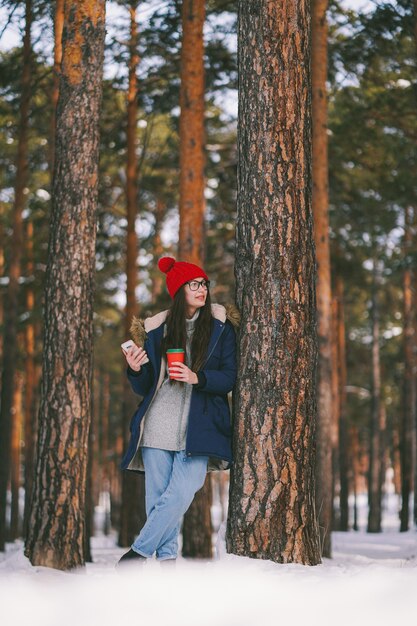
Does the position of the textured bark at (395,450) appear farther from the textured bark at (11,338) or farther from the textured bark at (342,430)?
the textured bark at (11,338)

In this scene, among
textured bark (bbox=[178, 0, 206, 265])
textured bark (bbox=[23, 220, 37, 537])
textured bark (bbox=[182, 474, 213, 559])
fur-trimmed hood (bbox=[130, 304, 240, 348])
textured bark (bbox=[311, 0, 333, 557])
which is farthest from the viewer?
textured bark (bbox=[23, 220, 37, 537])

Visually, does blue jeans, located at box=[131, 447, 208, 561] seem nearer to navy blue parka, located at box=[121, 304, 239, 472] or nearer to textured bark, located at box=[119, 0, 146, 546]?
navy blue parka, located at box=[121, 304, 239, 472]

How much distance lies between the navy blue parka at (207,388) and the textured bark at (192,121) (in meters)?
5.63

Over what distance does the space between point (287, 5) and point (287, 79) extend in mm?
517

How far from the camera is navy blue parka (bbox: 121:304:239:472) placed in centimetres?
521

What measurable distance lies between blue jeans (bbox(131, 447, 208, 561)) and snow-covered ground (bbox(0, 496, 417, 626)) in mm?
424

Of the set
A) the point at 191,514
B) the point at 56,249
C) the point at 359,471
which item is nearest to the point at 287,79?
the point at 56,249

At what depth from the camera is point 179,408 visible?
5.39 metres

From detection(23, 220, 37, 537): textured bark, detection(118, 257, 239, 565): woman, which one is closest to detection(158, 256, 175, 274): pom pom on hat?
detection(118, 257, 239, 565): woman

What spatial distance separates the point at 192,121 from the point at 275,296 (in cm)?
649

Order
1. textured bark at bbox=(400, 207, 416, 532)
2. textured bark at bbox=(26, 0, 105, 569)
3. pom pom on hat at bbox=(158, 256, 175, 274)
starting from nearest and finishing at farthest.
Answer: pom pom on hat at bbox=(158, 256, 175, 274) < textured bark at bbox=(26, 0, 105, 569) < textured bark at bbox=(400, 207, 416, 532)

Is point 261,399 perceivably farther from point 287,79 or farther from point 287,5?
point 287,5

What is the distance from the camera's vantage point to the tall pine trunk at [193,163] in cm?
1108

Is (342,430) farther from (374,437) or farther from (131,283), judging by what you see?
(131,283)
